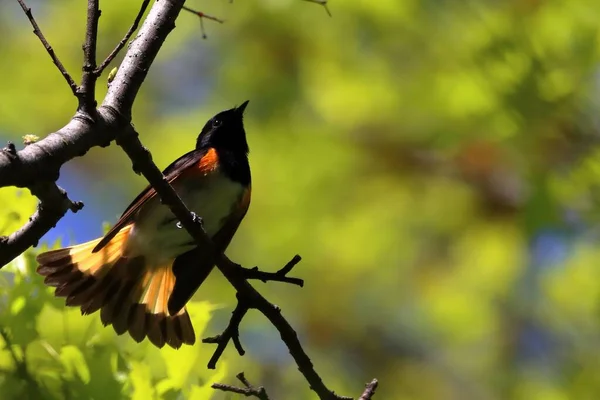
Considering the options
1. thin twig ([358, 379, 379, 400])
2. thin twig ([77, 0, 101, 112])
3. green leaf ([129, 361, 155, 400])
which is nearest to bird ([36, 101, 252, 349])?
green leaf ([129, 361, 155, 400])

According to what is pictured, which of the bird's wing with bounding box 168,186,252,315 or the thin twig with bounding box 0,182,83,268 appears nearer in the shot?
the thin twig with bounding box 0,182,83,268

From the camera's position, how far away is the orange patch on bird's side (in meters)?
2.46

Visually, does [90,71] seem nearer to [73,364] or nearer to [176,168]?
[73,364]

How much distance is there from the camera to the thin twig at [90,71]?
1194 mm

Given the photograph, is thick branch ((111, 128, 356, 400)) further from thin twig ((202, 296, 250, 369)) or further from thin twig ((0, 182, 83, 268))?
thin twig ((0, 182, 83, 268))

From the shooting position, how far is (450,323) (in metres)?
3.33

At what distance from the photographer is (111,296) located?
6.63ft

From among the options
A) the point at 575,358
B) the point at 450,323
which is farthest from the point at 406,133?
the point at 575,358

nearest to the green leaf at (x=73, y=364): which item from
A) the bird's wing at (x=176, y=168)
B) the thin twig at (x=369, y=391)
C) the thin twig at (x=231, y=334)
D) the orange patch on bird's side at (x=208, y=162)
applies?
the thin twig at (x=231, y=334)

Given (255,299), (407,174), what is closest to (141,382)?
(255,299)

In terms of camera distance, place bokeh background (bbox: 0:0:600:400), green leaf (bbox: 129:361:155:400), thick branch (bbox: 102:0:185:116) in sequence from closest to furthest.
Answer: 1. thick branch (bbox: 102:0:185:116)
2. green leaf (bbox: 129:361:155:400)
3. bokeh background (bbox: 0:0:600:400)

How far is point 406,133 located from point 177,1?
2.20 metres

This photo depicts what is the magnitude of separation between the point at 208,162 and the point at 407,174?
1.33m

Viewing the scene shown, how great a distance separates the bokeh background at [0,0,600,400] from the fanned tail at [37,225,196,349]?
0.82 metres
